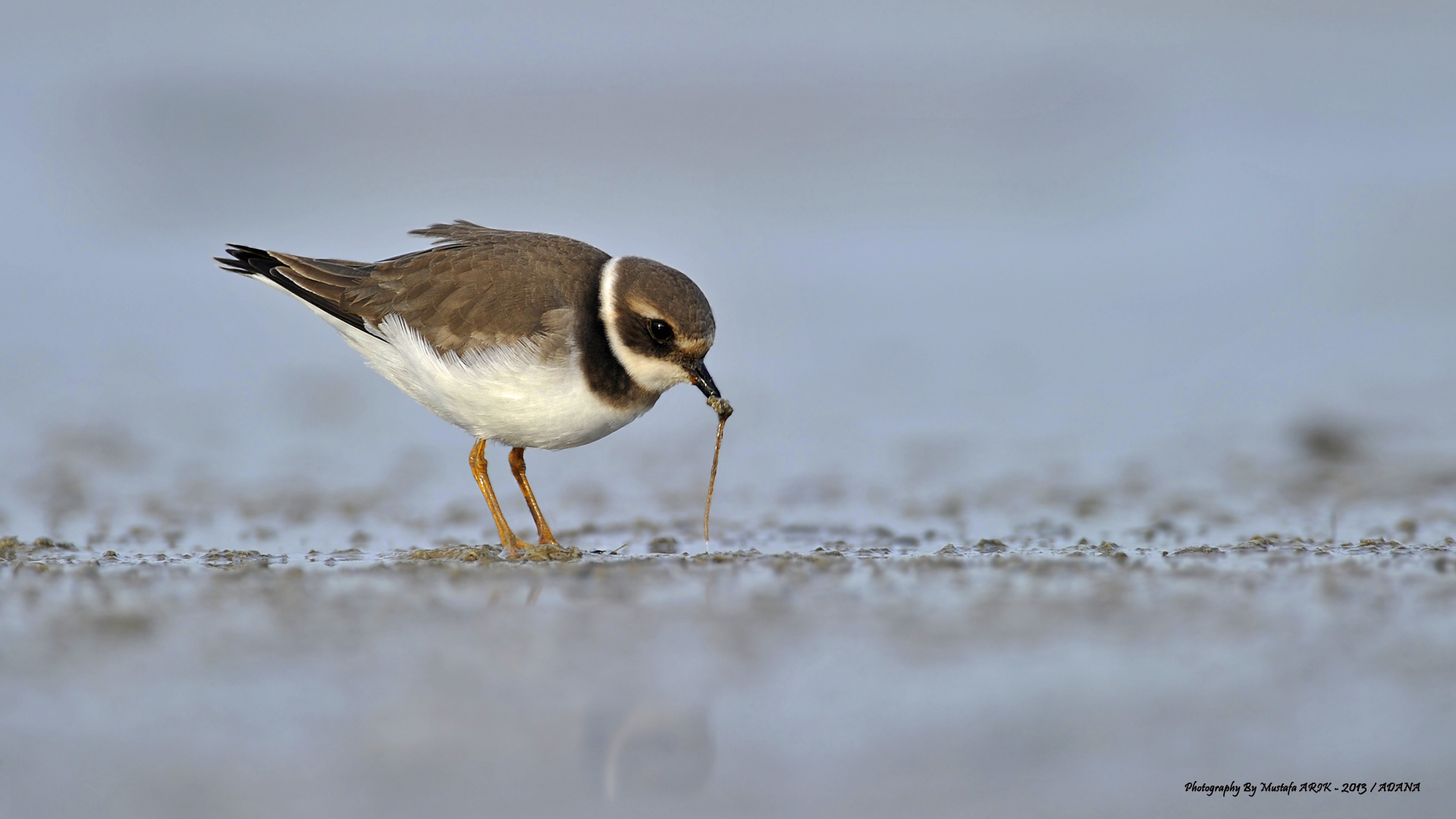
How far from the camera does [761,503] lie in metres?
7.28

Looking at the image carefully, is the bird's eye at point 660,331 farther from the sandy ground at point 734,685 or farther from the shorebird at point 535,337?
the sandy ground at point 734,685

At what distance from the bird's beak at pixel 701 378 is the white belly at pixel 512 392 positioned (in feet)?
1.13

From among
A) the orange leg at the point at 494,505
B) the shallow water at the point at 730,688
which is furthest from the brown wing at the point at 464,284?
the shallow water at the point at 730,688

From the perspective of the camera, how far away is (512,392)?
620 centimetres

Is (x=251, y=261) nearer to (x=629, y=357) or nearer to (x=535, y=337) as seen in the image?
(x=535, y=337)

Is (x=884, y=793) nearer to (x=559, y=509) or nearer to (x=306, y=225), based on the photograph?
(x=559, y=509)

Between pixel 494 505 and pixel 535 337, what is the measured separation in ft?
3.22

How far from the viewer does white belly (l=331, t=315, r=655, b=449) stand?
614 centimetres

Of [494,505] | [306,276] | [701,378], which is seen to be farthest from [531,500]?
[306,276]

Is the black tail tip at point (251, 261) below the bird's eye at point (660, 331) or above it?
above

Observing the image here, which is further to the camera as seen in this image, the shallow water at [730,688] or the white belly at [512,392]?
the white belly at [512,392]

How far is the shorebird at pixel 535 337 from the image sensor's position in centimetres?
615

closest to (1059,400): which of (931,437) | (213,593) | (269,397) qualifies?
(931,437)

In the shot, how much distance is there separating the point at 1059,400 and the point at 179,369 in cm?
639
